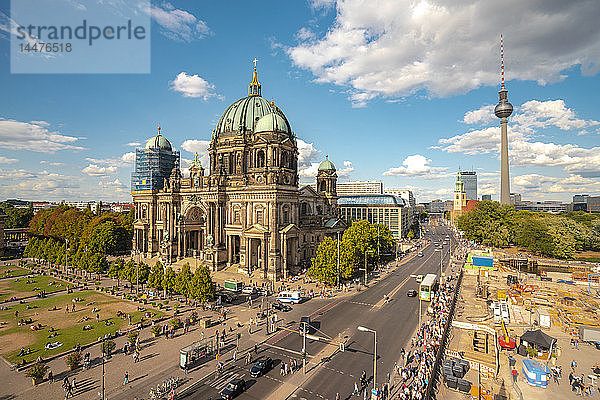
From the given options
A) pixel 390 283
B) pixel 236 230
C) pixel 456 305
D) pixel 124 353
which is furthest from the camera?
pixel 236 230

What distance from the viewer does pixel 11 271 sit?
84.6m

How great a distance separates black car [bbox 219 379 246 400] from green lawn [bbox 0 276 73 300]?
56.3 meters

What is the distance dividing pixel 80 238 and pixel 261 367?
89812 mm

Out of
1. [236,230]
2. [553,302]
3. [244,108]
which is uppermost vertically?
[244,108]

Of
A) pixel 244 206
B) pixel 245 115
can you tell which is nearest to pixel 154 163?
pixel 245 115

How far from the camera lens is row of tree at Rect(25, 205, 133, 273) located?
7138 cm

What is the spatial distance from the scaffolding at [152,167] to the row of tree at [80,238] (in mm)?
15259

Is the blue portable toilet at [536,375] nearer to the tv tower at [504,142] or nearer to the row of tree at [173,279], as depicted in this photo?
the row of tree at [173,279]

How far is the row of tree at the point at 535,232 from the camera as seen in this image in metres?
98.8

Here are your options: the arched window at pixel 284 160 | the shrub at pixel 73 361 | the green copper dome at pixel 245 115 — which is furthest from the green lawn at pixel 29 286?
the arched window at pixel 284 160

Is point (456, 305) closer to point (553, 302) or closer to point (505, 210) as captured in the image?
point (553, 302)

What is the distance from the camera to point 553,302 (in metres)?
60.9

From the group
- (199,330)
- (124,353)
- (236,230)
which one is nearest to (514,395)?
(199,330)

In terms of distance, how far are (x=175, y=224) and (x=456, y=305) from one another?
73184 mm
